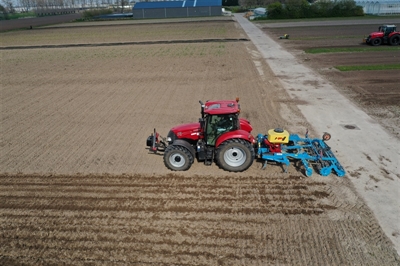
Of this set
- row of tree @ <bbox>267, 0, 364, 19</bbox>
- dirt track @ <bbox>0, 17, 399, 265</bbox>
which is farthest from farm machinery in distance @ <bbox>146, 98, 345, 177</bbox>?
row of tree @ <bbox>267, 0, 364, 19</bbox>

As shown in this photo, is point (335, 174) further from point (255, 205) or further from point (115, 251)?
point (115, 251)

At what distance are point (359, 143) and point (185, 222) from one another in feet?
23.2

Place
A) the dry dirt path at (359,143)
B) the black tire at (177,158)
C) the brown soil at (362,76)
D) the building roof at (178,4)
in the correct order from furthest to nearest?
the building roof at (178,4), the brown soil at (362,76), the black tire at (177,158), the dry dirt path at (359,143)

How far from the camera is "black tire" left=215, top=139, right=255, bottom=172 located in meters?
9.05

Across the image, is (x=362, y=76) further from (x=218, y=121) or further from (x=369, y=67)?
(x=218, y=121)

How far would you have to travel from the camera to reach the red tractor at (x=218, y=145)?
9109 millimetres

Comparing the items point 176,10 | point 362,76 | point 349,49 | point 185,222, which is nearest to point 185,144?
point 185,222

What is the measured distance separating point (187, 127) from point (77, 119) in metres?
6.65

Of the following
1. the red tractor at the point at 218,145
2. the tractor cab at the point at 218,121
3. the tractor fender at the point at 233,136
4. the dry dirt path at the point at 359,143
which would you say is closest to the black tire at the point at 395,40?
the dry dirt path at the point at 359,143

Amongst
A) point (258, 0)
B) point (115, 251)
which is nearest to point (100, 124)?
point (115, 251)

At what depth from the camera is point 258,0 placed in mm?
102938

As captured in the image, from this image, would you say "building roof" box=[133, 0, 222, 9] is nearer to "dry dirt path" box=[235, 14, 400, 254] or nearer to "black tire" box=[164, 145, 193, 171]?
"dry dirt path" box=[235, 14, 400, 254]

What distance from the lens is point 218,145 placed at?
9180mm

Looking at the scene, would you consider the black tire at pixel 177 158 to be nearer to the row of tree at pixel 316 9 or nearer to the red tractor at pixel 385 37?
the red tractor at pixel 385 37
